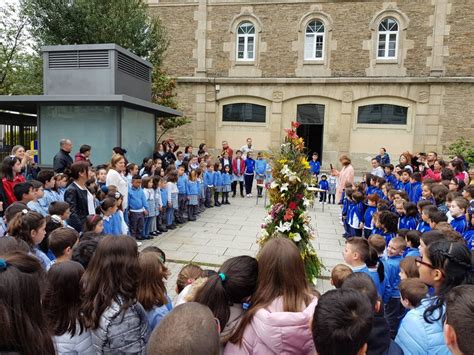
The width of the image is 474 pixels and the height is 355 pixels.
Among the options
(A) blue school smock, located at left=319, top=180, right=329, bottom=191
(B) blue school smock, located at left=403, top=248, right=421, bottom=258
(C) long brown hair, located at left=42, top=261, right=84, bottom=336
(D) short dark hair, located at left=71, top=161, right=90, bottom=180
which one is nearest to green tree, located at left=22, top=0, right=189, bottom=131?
(A) blue school smock, located at left=319, top=180, right=329, bottom=191

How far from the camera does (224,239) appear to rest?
8.96m

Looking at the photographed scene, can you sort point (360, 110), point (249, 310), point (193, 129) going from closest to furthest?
point (249, 310)
point (360, 110)
point (193, 129)

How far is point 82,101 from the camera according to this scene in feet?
31.7

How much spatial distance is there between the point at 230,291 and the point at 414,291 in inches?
64.0

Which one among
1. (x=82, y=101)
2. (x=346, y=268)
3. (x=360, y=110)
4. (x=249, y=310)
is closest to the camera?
(x=249, y=310)

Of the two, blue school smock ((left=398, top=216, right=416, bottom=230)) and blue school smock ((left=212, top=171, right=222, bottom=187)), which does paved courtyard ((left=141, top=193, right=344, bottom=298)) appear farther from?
blue school smock ((left=398, top=216, right=416, bottom=230))

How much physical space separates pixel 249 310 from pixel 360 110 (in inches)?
731

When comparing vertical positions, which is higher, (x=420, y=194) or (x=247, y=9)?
(x=247, y=9)

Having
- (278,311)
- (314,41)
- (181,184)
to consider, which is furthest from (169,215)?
(314,41)

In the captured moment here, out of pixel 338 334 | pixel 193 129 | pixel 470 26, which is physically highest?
pixel 470 26

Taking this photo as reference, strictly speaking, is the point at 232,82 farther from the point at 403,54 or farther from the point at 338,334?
the point at 338,334

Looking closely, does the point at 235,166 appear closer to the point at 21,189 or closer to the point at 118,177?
the point at 118,177

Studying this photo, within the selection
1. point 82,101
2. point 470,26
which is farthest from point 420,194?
point 470,26

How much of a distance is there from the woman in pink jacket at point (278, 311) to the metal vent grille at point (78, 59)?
9706 mm
